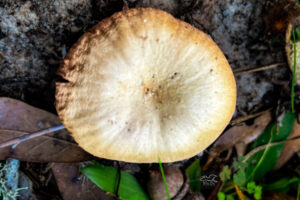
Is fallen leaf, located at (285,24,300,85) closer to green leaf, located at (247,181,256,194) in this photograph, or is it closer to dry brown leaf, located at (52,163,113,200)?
green leaf, located at (247,181,256,194)

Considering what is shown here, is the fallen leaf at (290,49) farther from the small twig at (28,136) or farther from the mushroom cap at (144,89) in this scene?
the small twig at (28,136)

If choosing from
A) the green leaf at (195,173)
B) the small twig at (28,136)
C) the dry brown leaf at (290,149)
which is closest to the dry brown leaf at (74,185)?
the small twig at (28,136)

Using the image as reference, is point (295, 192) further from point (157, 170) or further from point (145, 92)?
point (145, 92)

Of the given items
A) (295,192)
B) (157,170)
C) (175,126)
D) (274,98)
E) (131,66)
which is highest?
(131,66)

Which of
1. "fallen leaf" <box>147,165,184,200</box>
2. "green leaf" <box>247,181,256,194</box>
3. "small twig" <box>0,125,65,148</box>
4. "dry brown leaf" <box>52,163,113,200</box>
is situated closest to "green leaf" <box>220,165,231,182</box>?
"green leaf" <box>247,181,256,194</box>

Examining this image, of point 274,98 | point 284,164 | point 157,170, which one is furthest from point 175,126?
point 284,164

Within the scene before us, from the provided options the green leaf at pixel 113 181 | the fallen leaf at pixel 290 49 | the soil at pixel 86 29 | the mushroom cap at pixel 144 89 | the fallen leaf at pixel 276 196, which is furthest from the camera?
the fallen leaf at pixel 276 196
